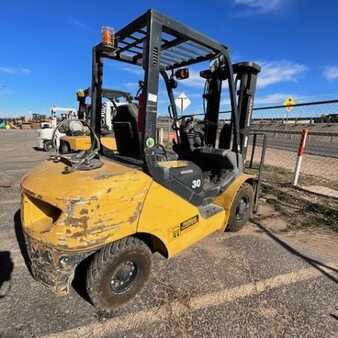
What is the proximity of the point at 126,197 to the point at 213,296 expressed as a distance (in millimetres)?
1363

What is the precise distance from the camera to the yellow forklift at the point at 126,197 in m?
2.29

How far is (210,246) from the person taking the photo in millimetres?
3877

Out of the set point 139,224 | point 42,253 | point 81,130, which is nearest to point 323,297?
point 139,224

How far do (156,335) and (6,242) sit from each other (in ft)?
8.54

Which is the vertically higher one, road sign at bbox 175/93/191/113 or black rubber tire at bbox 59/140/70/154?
road sign at bbox 175/93/191/113

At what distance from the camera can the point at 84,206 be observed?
2223 mm

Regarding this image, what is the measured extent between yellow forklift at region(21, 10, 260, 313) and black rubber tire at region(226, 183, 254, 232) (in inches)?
8.6

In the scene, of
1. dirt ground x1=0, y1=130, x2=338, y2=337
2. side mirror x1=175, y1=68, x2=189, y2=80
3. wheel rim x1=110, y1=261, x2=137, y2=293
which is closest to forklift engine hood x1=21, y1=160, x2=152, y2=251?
wheel rim x1=110, y1=261, x2=137, y2=293

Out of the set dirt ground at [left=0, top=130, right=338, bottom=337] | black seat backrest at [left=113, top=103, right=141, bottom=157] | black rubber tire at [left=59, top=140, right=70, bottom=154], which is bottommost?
dirt ground at [left=0, top=130, right=338, bottom=337]

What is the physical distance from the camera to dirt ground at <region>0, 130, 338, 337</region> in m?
2.39

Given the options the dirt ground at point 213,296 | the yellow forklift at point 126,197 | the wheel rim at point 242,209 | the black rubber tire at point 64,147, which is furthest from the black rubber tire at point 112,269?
the black rubber tire at point 64,147

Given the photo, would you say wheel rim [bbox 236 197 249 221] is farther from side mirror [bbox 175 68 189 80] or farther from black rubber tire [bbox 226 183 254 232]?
side mirror [bbox 175 68 189 80]

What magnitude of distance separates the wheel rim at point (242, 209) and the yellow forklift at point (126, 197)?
1.49 ft

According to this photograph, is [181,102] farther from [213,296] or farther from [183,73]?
[213,296]
